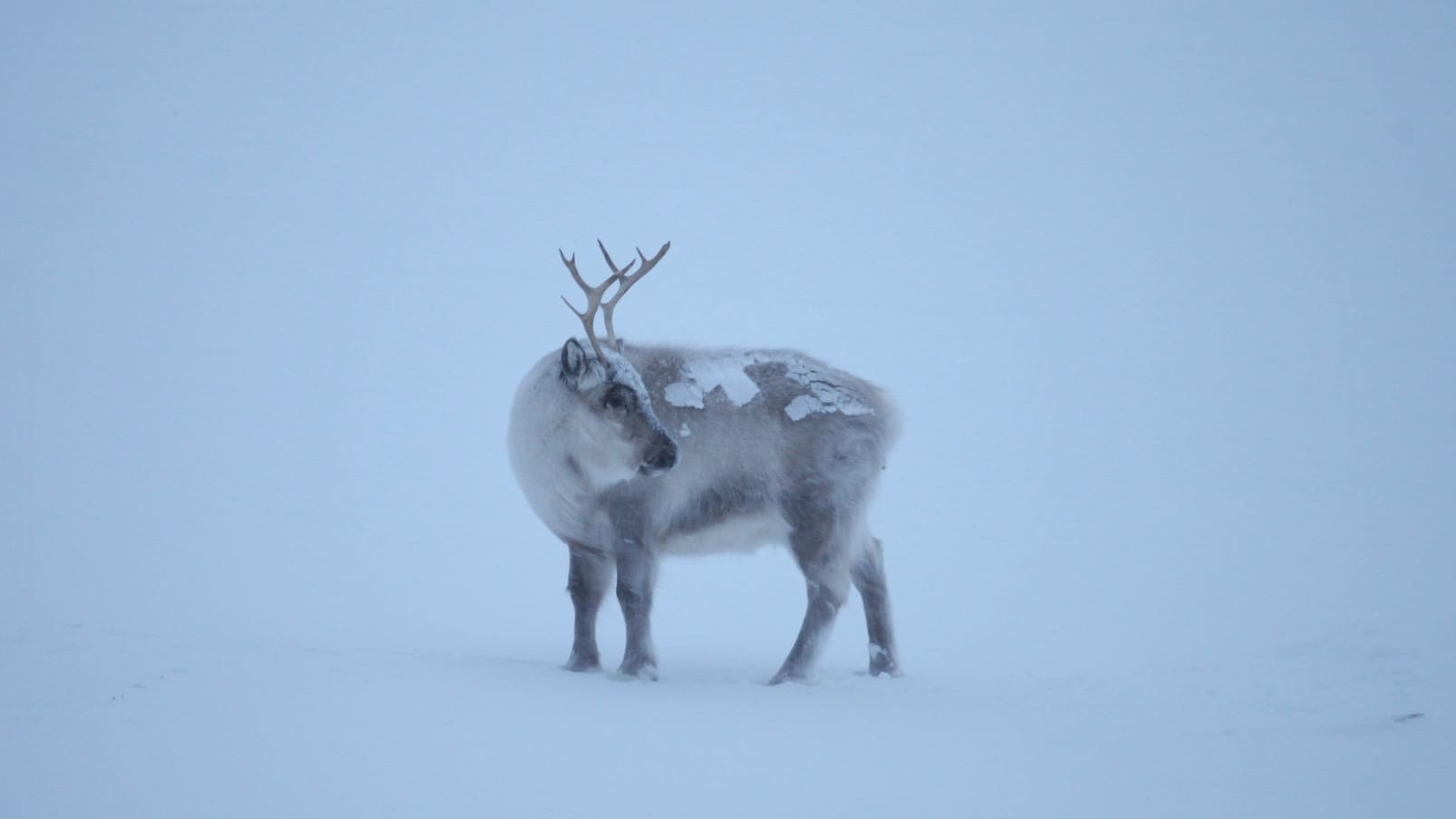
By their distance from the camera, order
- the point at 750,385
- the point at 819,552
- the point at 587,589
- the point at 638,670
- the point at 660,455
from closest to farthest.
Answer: the point at 638,670, the point at 660,455, the point at 587,589, the point at 819,552, the point at 750,385

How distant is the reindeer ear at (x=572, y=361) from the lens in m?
7.72

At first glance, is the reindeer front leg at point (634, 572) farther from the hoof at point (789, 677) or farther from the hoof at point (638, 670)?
the hoof at point (789, 677)

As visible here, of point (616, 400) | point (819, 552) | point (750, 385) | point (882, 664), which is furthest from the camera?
point (882, 664)

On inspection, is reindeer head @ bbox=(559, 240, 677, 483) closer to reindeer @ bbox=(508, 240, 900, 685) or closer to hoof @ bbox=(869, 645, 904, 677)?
reindeer @ bbox=(508, 240, 900, 685)

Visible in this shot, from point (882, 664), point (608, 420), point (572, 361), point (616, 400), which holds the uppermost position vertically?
point (572, 361)

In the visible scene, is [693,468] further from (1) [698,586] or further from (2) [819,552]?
(1) [698,586]

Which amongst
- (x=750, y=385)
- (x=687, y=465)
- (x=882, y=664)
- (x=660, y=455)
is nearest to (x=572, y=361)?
(x=660, y=455)

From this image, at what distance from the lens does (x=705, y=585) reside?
16109 mm

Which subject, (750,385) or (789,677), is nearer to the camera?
(789,677)

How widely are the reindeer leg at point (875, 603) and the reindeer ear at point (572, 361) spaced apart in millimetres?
2555

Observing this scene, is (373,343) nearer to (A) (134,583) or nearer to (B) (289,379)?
(B) (289,379)

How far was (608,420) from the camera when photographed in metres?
7.75

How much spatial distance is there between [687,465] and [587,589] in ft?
3.60

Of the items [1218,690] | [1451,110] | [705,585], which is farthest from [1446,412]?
[1451,110]
